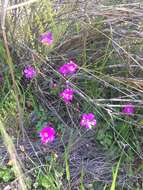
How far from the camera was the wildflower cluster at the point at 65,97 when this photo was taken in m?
1.59

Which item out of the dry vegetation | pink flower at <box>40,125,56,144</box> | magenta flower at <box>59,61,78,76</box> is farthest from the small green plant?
magenta flower at <box>59,61,78,76</box>

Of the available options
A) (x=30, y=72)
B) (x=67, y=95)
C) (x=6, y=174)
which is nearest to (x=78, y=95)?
(x=67, y=95)

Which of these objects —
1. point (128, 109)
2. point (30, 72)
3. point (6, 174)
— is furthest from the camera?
point (30, 72)

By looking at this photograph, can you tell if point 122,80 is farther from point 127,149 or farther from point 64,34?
point 64,34

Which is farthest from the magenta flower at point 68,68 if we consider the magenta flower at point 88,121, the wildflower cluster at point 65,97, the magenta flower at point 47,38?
the magenta flower at point 88,121

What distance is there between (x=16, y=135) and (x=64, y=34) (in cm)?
57

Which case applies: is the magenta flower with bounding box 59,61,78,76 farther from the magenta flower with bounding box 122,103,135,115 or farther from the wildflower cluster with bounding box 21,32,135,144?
the magenta flower with bounding box 122,103,135,115

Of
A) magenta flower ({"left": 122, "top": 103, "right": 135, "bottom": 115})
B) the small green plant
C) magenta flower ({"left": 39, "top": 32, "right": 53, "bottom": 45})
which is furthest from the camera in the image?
magenta flower ({"left": 39, "top": 32, "right": 53, "bottom": 45})

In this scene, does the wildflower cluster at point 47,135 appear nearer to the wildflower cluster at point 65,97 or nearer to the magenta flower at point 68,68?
the wildflower cluster at point 65,97

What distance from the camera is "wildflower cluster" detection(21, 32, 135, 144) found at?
159cm

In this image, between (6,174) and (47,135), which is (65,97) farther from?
(6,174)

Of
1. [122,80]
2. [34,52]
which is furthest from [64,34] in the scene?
[122,80]

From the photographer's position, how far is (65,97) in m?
1.68

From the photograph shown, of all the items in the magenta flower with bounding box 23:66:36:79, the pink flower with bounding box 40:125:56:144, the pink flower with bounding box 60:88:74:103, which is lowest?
the pink flower with bounding box 40:125:56:144
